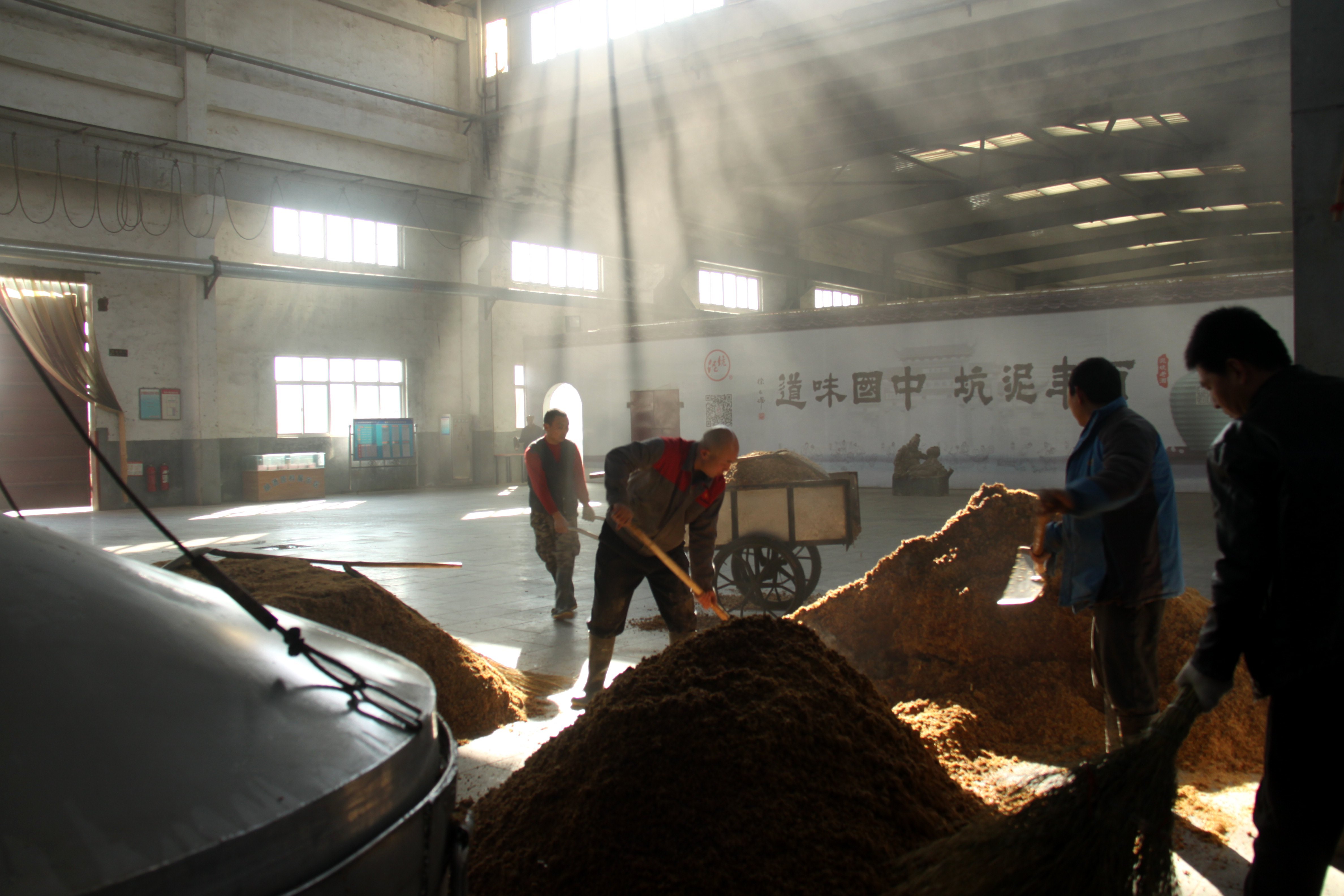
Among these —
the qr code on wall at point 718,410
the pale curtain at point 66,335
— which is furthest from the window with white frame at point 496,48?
the pale curtain at point 66,335

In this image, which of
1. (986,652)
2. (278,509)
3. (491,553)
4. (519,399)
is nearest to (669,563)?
(986,652)

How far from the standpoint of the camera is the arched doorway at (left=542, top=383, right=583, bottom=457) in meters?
19.7

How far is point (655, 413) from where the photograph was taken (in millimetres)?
17672

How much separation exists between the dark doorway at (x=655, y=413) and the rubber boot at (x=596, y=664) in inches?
496

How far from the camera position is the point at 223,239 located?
16.2 metres

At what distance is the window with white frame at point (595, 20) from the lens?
15.3 metres

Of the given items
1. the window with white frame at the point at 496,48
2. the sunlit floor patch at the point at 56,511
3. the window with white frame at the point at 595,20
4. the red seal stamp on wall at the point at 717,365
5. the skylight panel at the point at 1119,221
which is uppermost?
the window with white frame at the point at 496,48

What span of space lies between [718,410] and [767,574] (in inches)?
408

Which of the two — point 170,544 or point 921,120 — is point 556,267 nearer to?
point 921,120

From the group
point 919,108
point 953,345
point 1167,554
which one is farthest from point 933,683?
point 919,108

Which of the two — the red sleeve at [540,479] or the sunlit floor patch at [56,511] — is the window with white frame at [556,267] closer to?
the sunlit floor patch at [56,511]

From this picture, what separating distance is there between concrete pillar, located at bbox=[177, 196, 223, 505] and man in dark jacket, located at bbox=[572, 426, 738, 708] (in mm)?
14250

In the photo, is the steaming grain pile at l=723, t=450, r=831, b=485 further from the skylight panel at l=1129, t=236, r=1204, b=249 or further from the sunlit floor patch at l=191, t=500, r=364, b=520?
the skylight panel at l=1129, t=236, r=1204, b=249

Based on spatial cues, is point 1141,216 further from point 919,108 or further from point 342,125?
point 342,125
